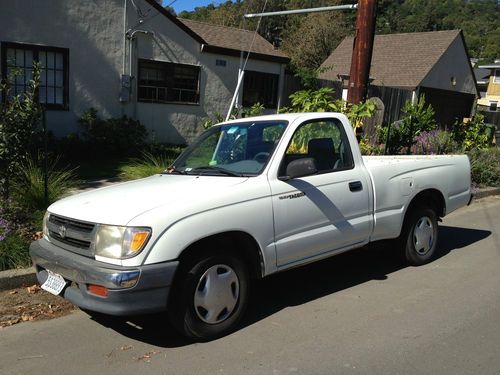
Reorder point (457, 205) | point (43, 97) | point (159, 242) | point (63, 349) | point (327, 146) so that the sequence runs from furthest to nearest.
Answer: point (43, 97), point (457, 205), point (327, 146), point (63, 349), point (159, 242)

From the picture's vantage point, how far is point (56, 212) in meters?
4.23

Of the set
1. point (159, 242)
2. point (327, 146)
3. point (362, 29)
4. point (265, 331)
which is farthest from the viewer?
point (362, 29)

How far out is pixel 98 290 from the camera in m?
3.73

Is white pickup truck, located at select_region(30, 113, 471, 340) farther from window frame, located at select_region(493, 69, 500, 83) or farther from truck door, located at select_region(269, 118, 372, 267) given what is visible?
window frame, located at select_region(493, 69, 500, 83)

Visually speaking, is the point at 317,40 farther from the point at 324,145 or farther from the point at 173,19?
the point at 324,145

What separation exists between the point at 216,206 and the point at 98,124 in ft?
32.7

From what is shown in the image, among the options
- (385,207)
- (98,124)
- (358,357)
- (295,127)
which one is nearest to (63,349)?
(358,357)

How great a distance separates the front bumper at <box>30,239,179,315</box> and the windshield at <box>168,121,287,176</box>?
1.22 m

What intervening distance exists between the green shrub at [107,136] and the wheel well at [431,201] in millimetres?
8719

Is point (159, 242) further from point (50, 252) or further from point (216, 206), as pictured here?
point (50, 252)

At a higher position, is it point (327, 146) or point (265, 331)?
point (327, 146)

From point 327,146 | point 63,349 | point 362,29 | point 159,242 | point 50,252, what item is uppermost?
point 362,29

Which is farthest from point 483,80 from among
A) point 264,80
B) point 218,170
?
point 218,170

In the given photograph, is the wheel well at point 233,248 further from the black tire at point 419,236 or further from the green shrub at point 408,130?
the green shrub at point 408,130
